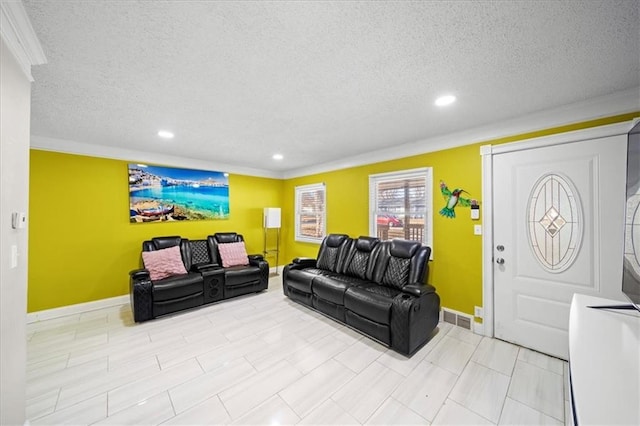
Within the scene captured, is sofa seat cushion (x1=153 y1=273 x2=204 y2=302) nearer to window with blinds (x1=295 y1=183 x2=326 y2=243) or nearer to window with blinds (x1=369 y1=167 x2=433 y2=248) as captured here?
window with blinds (x1=295 y1=183 x2=326 y2=243)

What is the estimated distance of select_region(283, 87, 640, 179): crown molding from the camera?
2088 millimetres

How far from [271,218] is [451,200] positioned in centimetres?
358

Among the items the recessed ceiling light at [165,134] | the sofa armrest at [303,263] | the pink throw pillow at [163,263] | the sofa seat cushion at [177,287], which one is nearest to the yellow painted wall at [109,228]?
the pink throw pillow at [163,263]

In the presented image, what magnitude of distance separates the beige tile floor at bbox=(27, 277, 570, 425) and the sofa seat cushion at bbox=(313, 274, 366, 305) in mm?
370

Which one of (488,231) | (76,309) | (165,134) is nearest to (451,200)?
(488,231)

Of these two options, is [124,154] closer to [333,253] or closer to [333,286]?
[333,253]

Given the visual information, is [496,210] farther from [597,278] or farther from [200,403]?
[200,403]

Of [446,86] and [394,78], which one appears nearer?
[394,78]

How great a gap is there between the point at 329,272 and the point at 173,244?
2.73 m

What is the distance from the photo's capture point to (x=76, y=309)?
3439 mm

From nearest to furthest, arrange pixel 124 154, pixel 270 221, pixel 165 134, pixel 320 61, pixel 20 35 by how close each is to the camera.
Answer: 1. pixel 20 35
2. pixel 320 61
3. pixel 165 134
4. pixel 124 154
5. pixel 270 221

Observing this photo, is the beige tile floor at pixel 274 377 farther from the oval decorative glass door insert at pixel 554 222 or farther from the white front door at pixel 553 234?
the oval decorative glass door insert at pixel 554 222

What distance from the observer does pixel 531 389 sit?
6.41 feet

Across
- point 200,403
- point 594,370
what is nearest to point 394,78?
point 594,370
